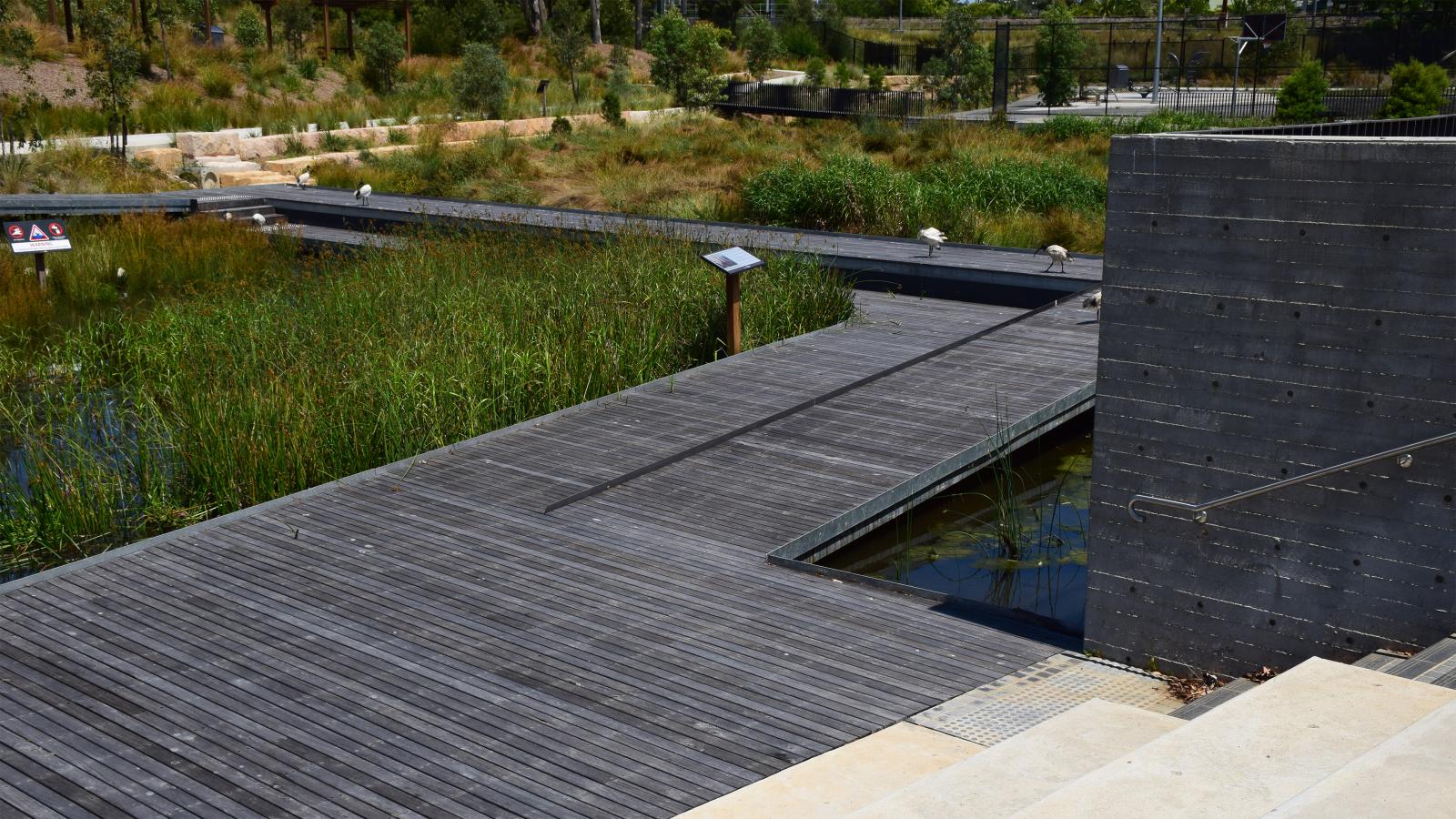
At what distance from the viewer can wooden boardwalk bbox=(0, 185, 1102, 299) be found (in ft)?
32.6

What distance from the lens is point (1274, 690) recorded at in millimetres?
3152

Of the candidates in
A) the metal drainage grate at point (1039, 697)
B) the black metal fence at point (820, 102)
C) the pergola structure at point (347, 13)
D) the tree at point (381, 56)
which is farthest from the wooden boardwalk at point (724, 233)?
the pergola structure at point (347, 13)

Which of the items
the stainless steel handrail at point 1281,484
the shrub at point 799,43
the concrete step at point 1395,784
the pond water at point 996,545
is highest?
the shrub at point 799,43

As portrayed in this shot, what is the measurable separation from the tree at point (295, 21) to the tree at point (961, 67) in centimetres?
1409

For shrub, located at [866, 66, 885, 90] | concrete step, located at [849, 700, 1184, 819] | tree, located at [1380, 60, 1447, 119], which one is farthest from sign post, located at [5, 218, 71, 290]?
shrub, located at [866, 66, 885, 90]

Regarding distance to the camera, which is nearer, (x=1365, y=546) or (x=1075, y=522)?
(x=1365, y=546)

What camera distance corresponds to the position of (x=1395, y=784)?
2395 millimetres

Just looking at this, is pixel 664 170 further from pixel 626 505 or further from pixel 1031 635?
pixel 1031 635

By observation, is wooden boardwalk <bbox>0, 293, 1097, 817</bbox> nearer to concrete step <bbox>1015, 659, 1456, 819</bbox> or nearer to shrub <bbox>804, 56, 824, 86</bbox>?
concrete step <bbox>1015, 659, 1456, 819</bbox>

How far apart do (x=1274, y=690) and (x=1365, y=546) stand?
0.64 m

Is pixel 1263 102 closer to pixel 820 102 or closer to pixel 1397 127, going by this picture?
pixel 820 102

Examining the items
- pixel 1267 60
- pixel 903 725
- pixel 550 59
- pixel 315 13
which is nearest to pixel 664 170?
pixel 903 725

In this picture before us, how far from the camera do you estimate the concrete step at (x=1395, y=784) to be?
7.47 ft

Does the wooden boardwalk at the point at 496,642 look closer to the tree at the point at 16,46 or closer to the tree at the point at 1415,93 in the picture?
the tree at the point at 1415,93
